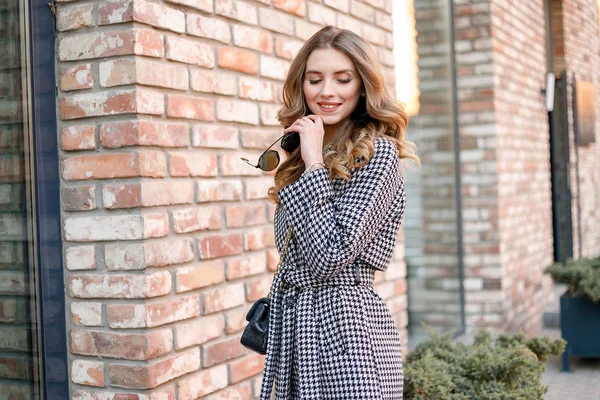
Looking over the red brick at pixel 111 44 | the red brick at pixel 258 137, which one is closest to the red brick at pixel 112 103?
the red brick at pixel 111 44

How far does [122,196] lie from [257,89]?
34.6 inches

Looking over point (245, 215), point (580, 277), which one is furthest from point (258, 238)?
point (580, 277)

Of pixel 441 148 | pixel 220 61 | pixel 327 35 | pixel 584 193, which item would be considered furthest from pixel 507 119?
pixel 327 35

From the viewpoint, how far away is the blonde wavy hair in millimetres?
2205

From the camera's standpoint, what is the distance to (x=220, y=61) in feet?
9.64

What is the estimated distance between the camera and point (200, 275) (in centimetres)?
279

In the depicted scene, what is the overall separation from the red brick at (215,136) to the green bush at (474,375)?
48.1 inches

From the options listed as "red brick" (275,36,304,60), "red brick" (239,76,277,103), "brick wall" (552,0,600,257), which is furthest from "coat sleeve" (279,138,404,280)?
"brick wall" (552,0,600,257)

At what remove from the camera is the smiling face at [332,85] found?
2.27m

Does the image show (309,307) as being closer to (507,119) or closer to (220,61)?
(220,61)

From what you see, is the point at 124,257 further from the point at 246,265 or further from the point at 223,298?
the point at 246,265

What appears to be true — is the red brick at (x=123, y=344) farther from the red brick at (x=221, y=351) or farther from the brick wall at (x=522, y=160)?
the brick wall at (x=522, y=160)

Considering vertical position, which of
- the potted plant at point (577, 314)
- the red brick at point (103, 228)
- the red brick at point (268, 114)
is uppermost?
the red brick at point (268, 114)

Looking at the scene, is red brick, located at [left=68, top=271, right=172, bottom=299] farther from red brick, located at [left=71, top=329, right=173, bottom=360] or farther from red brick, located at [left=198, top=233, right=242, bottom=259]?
red brick, located at [left=198, top=233, right=242, bottom=259]
